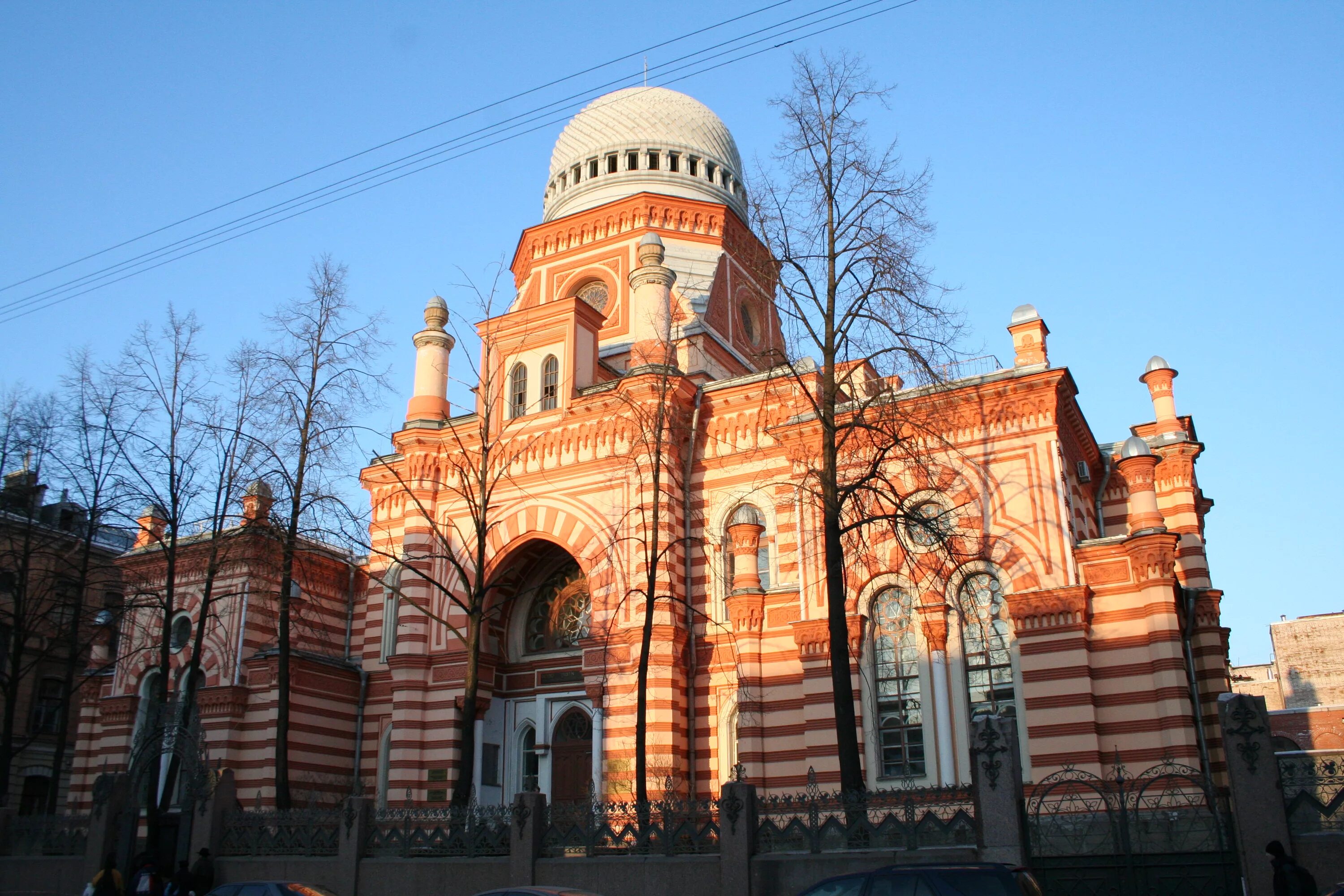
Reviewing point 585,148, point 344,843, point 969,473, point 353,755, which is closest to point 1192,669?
point 969,473

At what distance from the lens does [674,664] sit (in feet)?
76.4

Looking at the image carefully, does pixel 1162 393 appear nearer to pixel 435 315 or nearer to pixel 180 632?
pixel 435 315

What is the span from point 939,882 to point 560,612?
1820 cm

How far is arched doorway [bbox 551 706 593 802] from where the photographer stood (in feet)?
84.0

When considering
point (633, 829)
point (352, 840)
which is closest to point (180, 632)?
point (352, 840)

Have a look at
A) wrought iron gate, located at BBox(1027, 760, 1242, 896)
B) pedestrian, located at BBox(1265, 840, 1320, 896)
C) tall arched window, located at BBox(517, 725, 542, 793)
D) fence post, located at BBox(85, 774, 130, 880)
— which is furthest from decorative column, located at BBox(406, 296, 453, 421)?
pedestrian, located at BBox(1265, 840, 1320, 896)

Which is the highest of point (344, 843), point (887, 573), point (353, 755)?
point (887, 573)

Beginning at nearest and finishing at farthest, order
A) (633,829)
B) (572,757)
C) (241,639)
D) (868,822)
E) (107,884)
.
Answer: (868,822) < (633,829) < (107,884) < (572,757) < (241,639)

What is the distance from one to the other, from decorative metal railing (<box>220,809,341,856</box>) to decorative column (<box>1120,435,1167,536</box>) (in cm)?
1595

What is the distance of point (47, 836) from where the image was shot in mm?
22406

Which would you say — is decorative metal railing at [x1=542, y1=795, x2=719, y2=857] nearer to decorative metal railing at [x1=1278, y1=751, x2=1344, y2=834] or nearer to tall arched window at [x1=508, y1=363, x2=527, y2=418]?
decorative metal railing at [x1=1278, y1=751, x2=1344, y2=834]

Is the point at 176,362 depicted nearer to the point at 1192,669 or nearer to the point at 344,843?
the point at 344,843

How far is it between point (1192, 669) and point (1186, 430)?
25.7 ft

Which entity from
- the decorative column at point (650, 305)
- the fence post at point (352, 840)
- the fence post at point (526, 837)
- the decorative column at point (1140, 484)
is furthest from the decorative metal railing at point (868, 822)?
the decorative column at point (650, 305)
